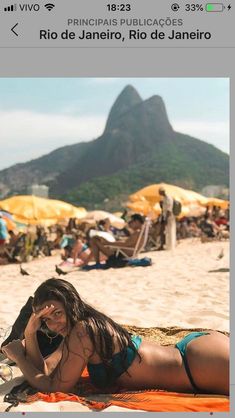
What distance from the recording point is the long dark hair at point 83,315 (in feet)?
6.85

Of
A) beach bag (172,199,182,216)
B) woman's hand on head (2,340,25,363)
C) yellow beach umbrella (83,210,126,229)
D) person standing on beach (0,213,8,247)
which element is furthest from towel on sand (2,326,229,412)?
yellow beach umbrella (83,210,126,229)

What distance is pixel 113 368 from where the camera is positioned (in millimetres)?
2184

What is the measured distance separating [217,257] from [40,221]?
5.27 meters

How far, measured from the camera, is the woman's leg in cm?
206

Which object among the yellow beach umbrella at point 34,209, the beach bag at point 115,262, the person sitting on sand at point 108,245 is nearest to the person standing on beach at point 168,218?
the person sitting on sand at point 108,245

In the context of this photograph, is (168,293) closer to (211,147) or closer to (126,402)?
(126,402)

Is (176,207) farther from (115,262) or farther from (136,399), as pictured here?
(136,399)

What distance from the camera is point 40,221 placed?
40.3 feet

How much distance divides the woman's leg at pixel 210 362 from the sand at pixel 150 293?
1.29 feet

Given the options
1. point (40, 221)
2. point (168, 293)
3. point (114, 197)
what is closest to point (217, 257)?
point (168, 293)
